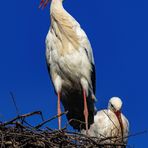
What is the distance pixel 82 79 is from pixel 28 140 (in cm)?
261

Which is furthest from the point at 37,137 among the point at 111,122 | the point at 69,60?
the point at 111,122

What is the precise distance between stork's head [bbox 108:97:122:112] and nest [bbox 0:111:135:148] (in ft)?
10.8

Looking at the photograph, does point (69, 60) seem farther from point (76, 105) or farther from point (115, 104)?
point (115, 104)

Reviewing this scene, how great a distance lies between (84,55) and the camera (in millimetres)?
9031

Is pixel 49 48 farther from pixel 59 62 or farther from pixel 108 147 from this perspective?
pixel 108 147

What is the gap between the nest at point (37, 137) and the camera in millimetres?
6598

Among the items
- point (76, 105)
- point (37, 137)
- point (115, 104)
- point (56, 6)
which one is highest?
point (56, 6)

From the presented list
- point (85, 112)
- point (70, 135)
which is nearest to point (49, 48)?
point (85, 112)

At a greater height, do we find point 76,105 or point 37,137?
point 76,105

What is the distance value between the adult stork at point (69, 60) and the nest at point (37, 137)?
1961 millimetres

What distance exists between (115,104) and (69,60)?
1563 mm

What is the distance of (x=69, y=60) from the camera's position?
8.98m

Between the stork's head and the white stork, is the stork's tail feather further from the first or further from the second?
the stork's head

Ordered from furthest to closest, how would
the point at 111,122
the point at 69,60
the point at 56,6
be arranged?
the point at 111,122 < the point at 56,6 < the point at 69,60
